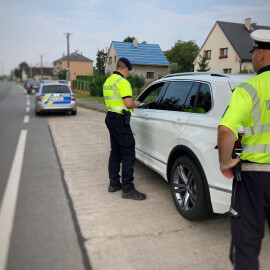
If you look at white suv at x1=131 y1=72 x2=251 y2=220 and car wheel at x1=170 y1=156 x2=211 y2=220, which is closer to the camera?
white suv at x1=131 y1=72 x2=251 y2=220

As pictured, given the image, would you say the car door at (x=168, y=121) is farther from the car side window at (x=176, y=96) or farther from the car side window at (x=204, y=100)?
the car side window at (x=204, y=100)

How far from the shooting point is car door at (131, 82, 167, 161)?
4.40m

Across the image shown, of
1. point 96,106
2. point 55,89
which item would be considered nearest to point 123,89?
point 55,89

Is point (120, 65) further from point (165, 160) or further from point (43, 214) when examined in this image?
point (43, 214)

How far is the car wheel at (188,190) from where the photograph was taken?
307 centimetres

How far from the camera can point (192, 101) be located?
349cm

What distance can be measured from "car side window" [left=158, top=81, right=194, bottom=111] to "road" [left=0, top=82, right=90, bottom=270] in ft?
6.13

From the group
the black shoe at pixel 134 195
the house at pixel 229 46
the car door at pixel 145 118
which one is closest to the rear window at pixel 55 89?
the car door at pixel 145 118

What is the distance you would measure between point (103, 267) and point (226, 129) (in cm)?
160

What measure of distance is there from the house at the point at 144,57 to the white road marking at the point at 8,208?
3443 cm

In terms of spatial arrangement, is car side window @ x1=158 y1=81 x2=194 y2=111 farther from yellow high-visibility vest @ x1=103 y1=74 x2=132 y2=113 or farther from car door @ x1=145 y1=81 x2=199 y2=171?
yellow high-visibility vest @ x1=103 y1=74 x2=132 y2=113

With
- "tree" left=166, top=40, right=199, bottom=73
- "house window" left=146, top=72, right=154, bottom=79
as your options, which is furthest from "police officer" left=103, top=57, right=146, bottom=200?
"tree" left=166, top=40, right=199, bottom=73

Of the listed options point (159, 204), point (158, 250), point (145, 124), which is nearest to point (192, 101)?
point (145, 124)

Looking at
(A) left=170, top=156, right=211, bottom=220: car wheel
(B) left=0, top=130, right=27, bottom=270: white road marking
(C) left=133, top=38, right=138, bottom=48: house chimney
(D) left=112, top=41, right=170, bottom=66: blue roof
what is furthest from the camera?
(C) left=133, top=38, right=138, bottom=48: house chimney
